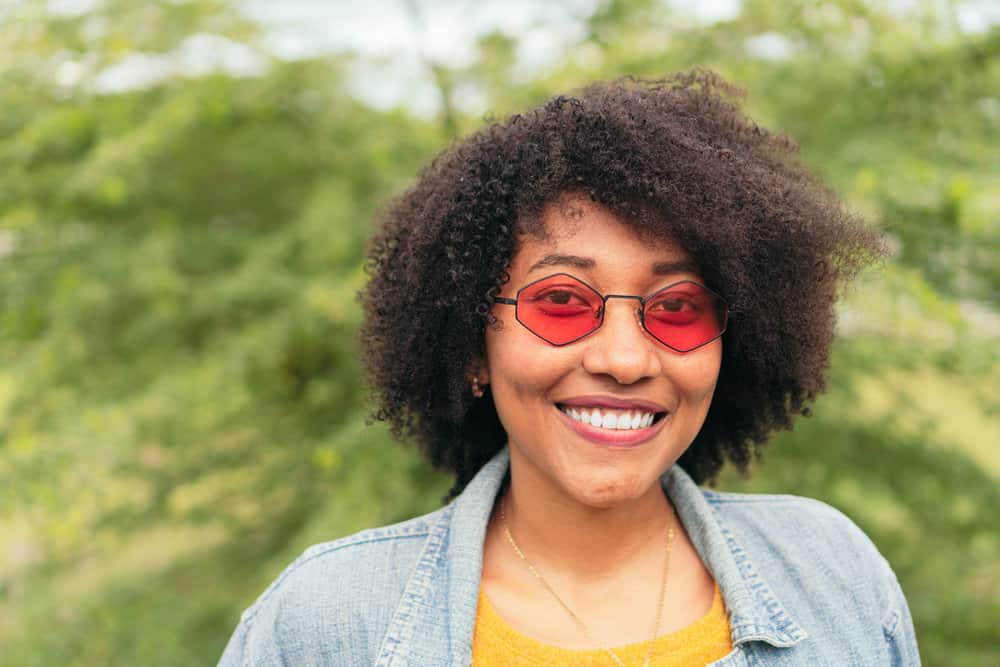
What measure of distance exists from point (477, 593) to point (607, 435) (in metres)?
0.38

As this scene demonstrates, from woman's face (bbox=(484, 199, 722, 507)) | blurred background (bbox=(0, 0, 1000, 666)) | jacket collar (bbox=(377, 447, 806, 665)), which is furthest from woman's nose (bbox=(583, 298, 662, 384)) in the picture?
blurred background (bbox=(0, 0, 1000, 666))

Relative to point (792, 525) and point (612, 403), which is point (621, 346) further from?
point (792, 525)

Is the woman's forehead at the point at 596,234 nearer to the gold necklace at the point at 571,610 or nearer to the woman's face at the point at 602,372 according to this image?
the woman's face at the point at 602,372

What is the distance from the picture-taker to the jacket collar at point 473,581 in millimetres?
1606

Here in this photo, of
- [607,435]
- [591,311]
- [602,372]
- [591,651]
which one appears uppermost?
[591,311]

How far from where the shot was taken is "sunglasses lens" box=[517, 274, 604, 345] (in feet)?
5.16

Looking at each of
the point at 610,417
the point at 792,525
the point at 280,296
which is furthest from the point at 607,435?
the point at 280,296

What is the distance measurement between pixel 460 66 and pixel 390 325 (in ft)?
8.86

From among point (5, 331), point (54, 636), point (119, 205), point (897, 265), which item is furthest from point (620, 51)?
point (54, 636)

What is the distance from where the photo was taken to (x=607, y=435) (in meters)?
1.60

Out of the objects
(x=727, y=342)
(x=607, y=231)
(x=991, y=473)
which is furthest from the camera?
(x=991, y=473)

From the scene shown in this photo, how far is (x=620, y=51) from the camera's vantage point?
4066 millimetres

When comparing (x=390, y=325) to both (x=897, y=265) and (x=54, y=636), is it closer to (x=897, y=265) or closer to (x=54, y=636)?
(x=897, y=265)

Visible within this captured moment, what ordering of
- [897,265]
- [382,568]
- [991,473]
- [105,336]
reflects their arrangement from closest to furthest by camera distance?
1. [382,568]
2. [897,265]
3. [991,473]
4. [105,336]
